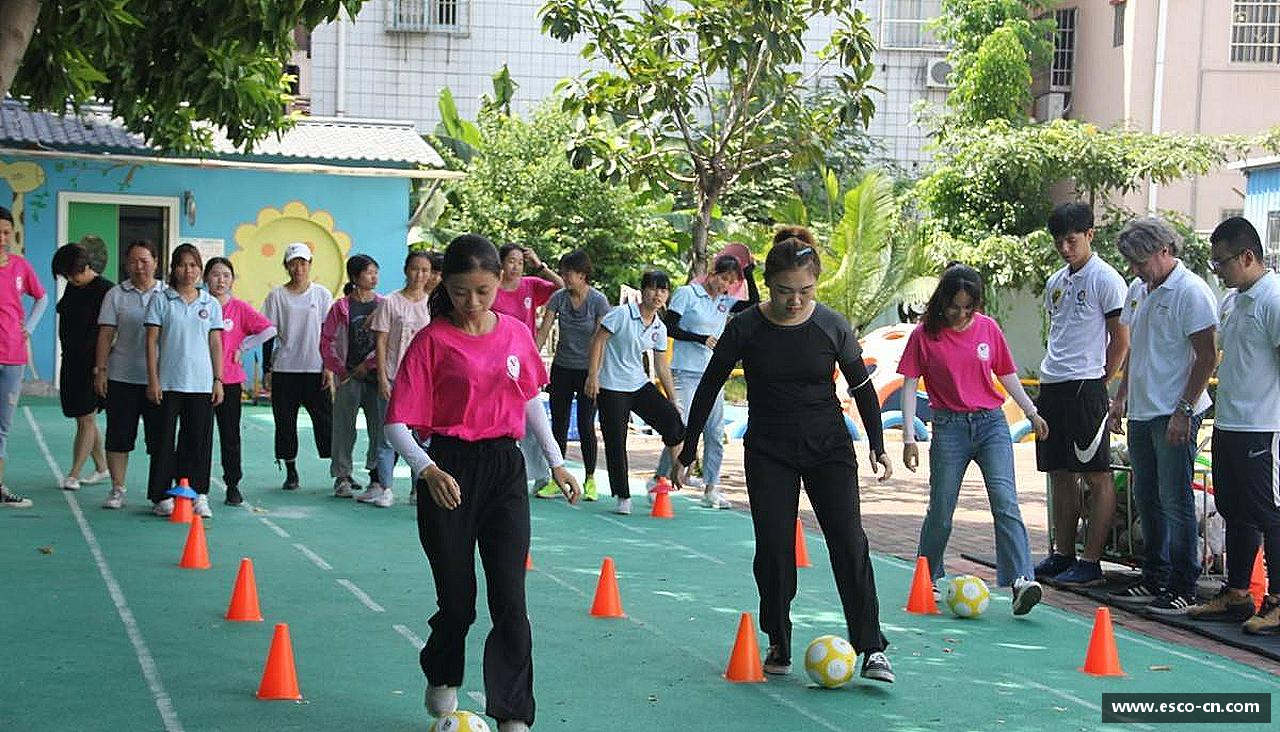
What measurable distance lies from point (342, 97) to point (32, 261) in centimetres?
1237

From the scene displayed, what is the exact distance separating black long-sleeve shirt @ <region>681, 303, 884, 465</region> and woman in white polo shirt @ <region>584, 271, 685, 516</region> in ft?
18.7

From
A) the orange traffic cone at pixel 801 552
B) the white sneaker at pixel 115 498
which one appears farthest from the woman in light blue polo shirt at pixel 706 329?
the white sneaker at pixel 115 498

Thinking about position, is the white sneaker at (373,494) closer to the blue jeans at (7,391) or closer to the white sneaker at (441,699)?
the blue jeans at (7,391)

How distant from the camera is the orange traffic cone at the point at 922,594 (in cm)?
912

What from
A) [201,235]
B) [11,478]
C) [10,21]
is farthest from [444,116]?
[10,21]

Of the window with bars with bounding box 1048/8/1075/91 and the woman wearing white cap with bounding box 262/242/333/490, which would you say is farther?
the window with bars with bounding box 1048/8/1075/91

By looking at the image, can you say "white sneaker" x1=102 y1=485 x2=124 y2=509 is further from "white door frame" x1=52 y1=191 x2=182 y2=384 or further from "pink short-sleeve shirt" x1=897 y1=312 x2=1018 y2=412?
"white door frame" x1=52 y1=191 x2=182 y2=384

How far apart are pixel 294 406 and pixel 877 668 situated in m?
7.38

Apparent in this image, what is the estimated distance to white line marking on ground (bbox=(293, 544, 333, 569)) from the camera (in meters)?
10.1

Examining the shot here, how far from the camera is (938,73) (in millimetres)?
35000

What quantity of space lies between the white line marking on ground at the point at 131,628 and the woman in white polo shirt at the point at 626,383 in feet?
12.6

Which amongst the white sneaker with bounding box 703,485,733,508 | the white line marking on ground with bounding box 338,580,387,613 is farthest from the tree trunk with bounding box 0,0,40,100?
the white sneaker with bounding box 703,485,733,508

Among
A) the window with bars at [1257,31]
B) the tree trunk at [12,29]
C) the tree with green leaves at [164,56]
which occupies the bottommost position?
the tree trunk at [12,29]

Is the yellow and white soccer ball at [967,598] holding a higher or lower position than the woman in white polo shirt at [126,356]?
lower
